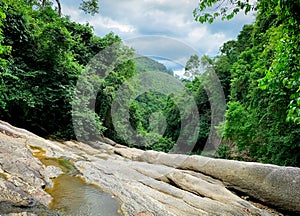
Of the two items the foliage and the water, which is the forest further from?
the water

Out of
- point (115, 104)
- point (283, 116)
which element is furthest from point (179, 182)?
point (115, 104)

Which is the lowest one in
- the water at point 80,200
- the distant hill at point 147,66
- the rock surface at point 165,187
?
the water at point 80,200

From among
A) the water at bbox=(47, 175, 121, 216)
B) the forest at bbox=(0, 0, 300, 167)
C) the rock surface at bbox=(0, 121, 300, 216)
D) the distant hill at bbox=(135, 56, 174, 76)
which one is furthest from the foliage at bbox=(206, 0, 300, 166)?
the distant hill at bbox=(135, 56, 174, 76)

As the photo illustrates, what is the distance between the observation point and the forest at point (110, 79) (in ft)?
11.3

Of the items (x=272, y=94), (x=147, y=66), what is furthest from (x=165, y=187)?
(x=147, y=66)

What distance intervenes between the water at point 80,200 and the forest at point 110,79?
296 centimetres

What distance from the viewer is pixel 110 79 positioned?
2158cm

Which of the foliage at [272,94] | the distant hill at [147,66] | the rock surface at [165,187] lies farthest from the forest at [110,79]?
the distant hill at [147,66]

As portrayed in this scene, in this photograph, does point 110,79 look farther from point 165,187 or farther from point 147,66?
point 165,187

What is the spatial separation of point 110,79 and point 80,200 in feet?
60.1

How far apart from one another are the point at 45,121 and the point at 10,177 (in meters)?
11.2

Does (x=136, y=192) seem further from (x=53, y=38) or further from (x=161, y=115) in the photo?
(x=161, y=115)

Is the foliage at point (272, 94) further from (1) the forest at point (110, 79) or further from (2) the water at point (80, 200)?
(2) the water at point (80, 200)

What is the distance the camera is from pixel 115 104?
21312 millimetres
